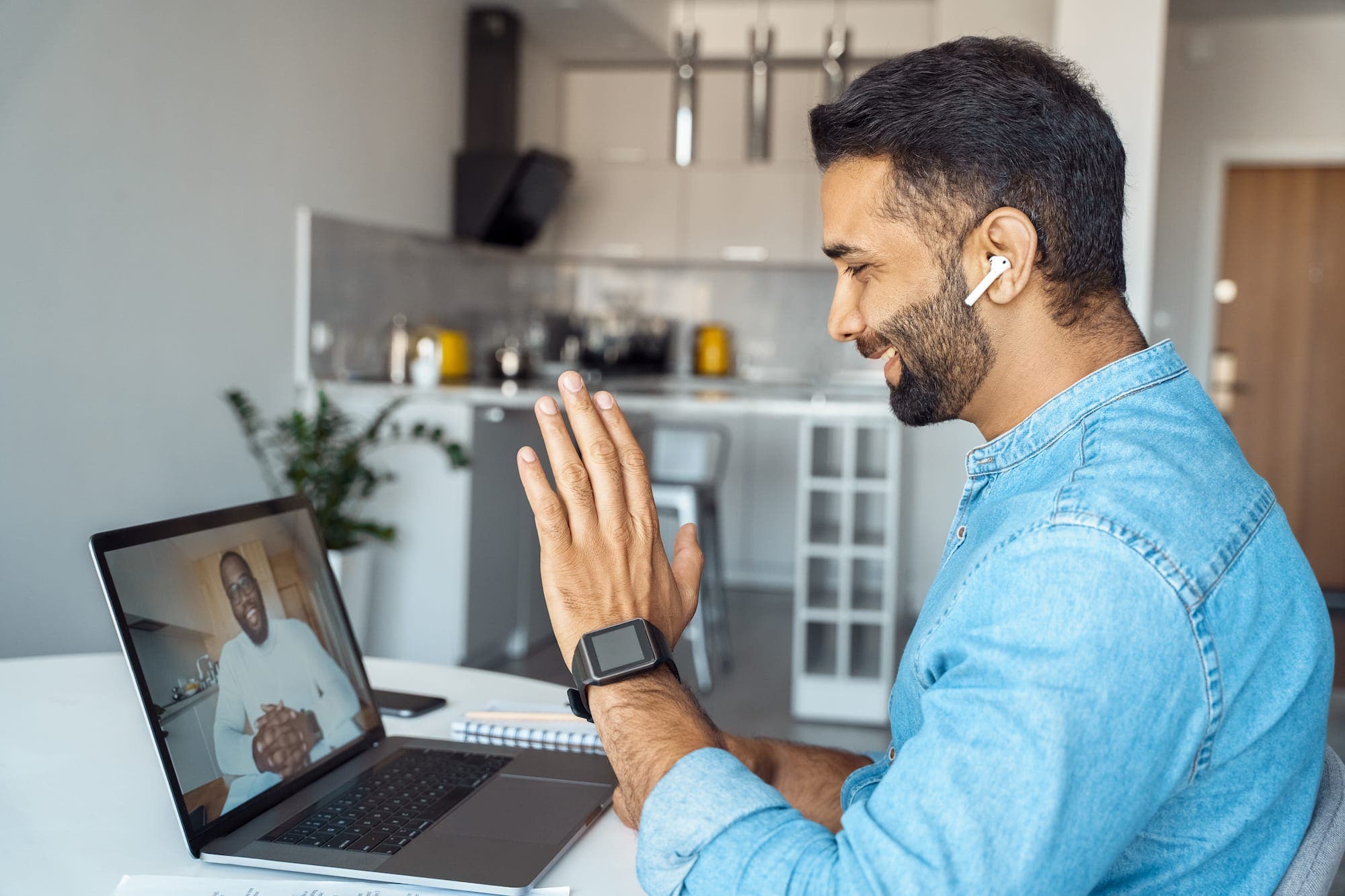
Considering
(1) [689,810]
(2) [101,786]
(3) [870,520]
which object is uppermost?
(1) [689,810]

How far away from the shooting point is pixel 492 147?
4.98 meters

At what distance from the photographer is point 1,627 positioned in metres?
2.58

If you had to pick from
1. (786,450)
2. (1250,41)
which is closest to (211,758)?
(786,450)

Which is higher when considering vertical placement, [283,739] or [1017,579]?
[1017,579]

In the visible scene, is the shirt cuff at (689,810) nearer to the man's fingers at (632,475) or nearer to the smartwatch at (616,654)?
the smartwatch at (616,654)

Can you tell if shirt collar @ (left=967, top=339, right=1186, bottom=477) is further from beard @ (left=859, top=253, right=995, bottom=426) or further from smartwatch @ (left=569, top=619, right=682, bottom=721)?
smartwatch @ (left=569, top=619, right=682, bottom=721)

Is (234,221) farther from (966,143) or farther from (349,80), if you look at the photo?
(966,143)

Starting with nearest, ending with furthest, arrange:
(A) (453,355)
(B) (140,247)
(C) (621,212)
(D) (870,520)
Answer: (B) (140,247)
(D) (870,520)
(A) (453,355)
(C) (621,212)

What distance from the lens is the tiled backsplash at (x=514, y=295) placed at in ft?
13.0

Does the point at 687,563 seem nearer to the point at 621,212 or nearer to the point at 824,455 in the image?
the point at 824,455

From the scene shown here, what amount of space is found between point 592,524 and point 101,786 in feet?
1.84

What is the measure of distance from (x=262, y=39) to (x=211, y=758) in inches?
116

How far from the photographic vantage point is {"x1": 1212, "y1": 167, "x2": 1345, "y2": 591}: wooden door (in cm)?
593

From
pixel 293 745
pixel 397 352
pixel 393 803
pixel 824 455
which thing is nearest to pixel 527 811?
pixel 393 803
